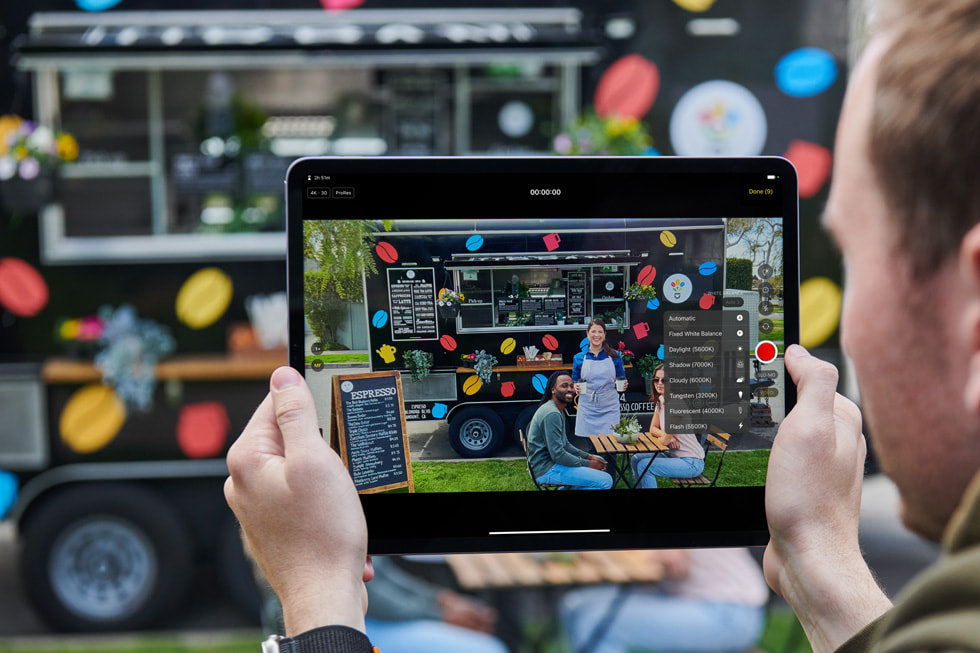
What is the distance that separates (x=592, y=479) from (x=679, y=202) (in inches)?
16.3

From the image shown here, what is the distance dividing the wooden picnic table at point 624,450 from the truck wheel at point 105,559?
297 cm

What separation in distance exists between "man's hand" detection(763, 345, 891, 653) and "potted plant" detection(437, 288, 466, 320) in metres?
0.47

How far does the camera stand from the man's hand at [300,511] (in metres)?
1.04

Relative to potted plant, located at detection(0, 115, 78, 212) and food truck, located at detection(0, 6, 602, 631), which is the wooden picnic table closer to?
food truck, located at detection(0, 6, 602, 631)

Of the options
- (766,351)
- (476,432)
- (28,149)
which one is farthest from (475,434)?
(28,149)

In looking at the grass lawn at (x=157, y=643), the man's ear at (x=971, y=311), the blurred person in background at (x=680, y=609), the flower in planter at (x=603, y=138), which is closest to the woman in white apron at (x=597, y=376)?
the man's ear at (x=971, y=311)

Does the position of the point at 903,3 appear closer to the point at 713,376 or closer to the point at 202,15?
the point at 713,376

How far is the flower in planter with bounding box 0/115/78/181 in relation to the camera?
3.63 meters

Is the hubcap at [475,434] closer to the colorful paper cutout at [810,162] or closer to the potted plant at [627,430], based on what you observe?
the potted plant at [627,430]

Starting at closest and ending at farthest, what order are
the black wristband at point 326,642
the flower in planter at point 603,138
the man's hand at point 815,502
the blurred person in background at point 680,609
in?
the black wristband at point 326,642 → the man's hand at point 815,502 → the blurred person in background at point 680,609 → the flower in planter at point 603,138

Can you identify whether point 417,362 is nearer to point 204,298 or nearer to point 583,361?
point 583,361

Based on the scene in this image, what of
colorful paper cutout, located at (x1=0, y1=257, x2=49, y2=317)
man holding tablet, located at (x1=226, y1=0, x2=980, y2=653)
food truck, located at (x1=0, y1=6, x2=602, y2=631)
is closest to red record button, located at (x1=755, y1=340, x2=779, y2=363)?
man holding tablet, located at (x1=226, y1=0, x2=980, y2=653)

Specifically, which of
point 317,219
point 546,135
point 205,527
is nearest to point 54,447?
point 205,527

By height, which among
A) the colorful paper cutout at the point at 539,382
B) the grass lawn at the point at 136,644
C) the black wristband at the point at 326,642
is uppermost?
the colorful paper cutout at the point at 539,382
